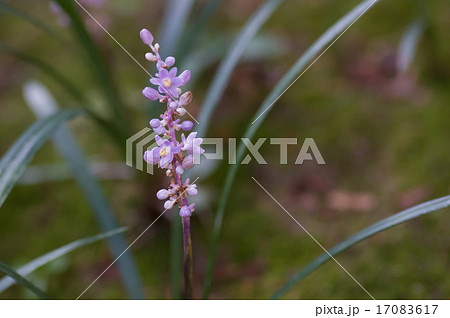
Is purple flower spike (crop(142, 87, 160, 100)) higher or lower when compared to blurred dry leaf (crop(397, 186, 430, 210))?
lower

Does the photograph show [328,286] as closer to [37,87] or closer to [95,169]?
[95,169]

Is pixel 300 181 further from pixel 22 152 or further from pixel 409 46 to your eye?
pixel 22 152

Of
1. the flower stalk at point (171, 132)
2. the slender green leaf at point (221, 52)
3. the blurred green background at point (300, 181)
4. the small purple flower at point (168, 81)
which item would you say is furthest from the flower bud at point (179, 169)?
the slender green leaf at point (221, 52)

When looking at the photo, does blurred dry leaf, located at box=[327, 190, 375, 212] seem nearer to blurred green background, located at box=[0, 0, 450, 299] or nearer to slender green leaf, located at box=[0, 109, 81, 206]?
blurred green background, located at box=[0, 0, 450, 299]

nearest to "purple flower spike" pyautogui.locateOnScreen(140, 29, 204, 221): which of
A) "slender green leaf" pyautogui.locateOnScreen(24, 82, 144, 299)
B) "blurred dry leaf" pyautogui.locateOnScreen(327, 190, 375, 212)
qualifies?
"slender green leaf" pyautogui.locateOnScreen(24, 82, 144, 299)

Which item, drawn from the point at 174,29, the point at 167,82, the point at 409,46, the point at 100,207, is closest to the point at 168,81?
the point at 167,82

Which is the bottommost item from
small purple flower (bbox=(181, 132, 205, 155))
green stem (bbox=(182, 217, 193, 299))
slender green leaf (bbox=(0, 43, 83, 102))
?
green stem (bbox=(182, 217, 193, 299))
